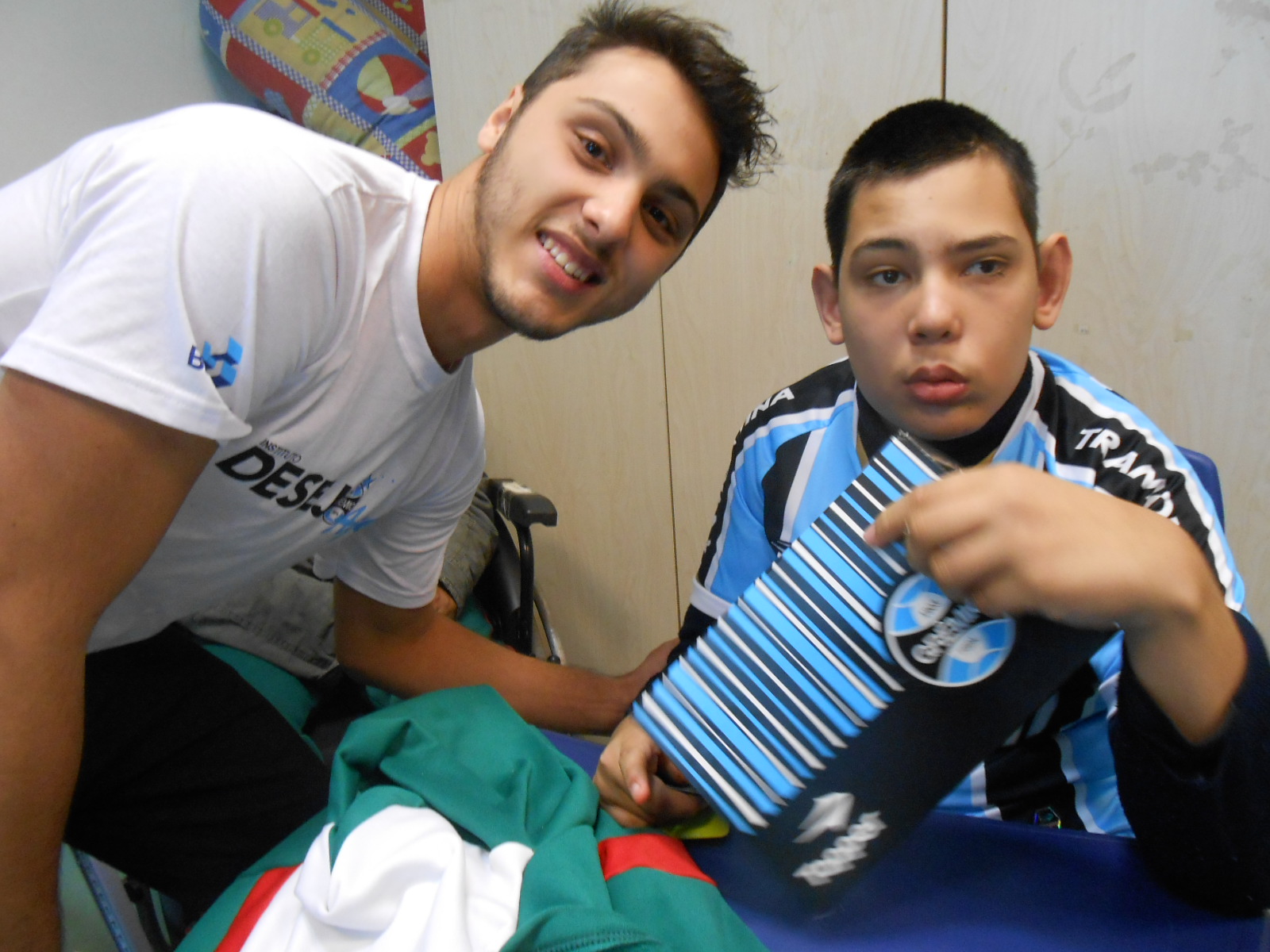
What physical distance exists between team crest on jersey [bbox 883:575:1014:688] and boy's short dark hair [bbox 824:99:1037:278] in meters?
0.51

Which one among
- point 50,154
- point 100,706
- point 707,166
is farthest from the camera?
point 50,154

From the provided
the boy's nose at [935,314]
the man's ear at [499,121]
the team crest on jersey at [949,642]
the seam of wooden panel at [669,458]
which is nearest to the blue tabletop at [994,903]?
the team crest on jersey at [949,642]

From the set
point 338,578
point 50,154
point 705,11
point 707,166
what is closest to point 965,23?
point 705,11

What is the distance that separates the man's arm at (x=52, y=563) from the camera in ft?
1.98

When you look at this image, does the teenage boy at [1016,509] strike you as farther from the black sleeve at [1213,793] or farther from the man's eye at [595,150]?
the man's eye at [595,150]

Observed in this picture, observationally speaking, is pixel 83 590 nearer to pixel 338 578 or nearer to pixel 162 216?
pixel 162 216

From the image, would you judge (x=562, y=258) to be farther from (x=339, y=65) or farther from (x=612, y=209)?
(x=339, y=65)

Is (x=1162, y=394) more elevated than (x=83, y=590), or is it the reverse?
(x=1162, y=394)

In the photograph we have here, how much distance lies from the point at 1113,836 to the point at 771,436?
0.53 metres

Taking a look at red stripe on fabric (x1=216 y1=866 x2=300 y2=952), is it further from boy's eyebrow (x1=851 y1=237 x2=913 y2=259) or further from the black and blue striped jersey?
boy's eyebrow (x1=851 y1=237 x2=913 y2=259)

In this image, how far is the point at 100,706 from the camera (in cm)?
106

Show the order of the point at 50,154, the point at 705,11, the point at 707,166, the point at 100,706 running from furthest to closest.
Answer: the point at 50,154
the point at 705,11
the point at 100,706
the point at 707,166

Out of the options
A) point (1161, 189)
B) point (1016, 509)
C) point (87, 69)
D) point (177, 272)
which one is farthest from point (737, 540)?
point (87, 69)

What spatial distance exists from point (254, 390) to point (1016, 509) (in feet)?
2.18
